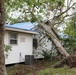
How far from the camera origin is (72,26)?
62.2 feet

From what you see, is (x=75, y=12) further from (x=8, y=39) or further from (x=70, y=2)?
(x=8, y=39)

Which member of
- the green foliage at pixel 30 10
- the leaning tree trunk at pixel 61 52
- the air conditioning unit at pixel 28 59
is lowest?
the air conditioning unit at pixel 28 59

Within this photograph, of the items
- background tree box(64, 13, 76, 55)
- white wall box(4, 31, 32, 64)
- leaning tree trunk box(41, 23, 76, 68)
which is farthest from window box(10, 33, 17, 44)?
background tree box(64, 13, 76, 55)

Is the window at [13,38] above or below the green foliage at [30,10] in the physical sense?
below

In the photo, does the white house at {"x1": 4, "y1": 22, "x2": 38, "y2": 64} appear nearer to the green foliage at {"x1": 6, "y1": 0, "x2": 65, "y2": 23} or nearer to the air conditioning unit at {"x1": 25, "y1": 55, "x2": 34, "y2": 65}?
the air conditioning unit at {"x1": 25, "y1": 55, "x2": 34, "y2": 65}

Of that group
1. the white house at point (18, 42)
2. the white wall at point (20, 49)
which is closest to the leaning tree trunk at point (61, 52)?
the white house at point (18, 42)

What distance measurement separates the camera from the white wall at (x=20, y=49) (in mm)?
14130

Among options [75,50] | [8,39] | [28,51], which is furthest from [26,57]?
[75,50]

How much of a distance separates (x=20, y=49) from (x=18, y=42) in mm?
629

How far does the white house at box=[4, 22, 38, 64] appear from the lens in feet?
46.2

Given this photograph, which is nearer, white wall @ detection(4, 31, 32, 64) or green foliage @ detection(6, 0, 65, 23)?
white wall @ detection(4, 31, 32, 64)

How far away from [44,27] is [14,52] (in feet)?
11.6

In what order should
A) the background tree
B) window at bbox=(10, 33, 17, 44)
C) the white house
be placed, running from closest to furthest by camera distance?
the white house < window at bbox=(10, 33, 17, 44) < the background tree

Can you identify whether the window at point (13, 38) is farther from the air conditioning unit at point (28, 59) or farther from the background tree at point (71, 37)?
the background tree at point (71, 37)
